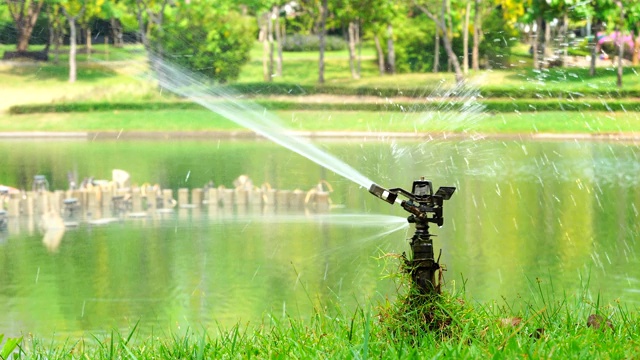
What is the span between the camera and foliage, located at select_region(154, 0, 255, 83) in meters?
33.5

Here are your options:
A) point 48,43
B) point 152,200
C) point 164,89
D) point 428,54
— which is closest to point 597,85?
point 428,54

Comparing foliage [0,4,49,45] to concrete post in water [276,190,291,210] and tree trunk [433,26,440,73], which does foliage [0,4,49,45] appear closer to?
tree trunk [433,26,440,73]

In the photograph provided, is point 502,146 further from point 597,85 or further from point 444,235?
point 444,235

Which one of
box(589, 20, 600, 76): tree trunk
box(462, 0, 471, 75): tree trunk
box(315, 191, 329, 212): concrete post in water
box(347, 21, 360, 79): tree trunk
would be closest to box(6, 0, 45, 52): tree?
box(347, 21, 360, 79): tree trunk

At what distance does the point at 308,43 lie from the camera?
115 ft

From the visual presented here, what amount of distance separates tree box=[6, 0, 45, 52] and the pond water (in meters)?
17.7

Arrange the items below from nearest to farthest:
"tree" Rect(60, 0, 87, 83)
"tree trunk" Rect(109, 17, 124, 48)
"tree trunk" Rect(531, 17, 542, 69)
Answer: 1. "tree trunk" Rect(531, 17, 542, 69)
2. "tree" Rect(60, 0, 87, 83)
3. "tree trunk" Rect(109, 17, 124, 48)

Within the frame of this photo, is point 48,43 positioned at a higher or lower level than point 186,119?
higher

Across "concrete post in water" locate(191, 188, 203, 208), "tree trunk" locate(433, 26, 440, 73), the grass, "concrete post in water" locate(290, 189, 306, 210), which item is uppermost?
"tree trunk" locate(433, 26, 440, 73)

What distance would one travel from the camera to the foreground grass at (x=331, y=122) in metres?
26.7

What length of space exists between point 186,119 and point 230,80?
5.98 metres

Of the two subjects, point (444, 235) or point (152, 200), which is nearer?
point (444, 235)

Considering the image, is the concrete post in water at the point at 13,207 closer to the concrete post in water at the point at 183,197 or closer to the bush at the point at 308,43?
the concrete post in water at the point at 183,197

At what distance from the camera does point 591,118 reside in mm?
29141
